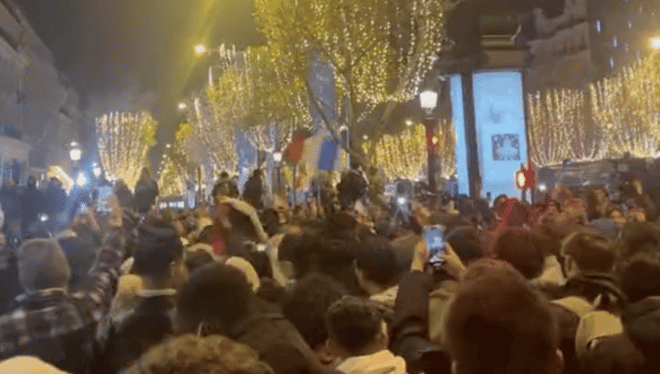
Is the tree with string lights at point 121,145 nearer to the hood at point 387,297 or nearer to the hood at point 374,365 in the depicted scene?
the hood at point 387,297

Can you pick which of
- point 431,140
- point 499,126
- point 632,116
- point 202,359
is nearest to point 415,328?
point 202,359

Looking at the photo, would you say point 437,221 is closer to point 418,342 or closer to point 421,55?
point 418,342

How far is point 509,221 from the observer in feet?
36.6

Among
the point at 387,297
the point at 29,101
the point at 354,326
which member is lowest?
the point at 387,297

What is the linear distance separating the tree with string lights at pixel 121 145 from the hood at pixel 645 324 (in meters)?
76.9

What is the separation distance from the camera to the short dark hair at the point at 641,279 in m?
4.48

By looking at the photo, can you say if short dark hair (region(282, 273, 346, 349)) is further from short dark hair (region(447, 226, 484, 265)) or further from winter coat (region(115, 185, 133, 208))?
winter coat (region(115, 185, 133, 208))

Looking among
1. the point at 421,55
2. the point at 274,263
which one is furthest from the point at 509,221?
the point at 421,55

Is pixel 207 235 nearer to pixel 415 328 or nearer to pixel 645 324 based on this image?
pixel 415 328

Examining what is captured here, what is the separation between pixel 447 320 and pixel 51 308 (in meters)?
2.34

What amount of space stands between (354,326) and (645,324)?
136 cm

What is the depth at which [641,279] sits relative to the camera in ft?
14.8

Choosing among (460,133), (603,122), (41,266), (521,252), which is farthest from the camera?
(603,122)

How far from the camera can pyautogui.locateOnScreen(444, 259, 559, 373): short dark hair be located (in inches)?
111
